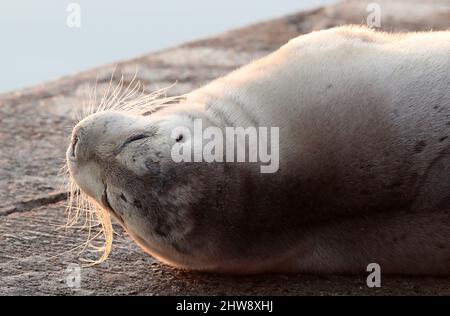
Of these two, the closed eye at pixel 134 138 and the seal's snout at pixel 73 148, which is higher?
the seal's snout at pixel 73 148

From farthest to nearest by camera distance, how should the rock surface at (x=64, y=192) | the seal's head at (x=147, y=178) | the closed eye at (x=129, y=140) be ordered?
the rock surface at (x=64, y=192) < the closed eye at (x=129, y=140) < the seal's head at (x=147, y=178)

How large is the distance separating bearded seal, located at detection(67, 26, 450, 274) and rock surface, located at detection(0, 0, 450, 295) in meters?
0.09

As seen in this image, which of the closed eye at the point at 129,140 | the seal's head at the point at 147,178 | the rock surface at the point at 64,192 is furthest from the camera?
the rock surface at the point at 64,192

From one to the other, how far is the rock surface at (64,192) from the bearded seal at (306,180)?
87mm

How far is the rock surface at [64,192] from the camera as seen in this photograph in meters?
3.69

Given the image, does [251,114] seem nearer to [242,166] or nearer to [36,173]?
[242,166]

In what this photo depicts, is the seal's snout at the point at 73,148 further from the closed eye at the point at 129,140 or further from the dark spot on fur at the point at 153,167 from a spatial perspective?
the dark spot on fur at the point at 153,167

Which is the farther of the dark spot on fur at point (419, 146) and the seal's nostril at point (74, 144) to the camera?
the seal's nostril at point (74, 144)

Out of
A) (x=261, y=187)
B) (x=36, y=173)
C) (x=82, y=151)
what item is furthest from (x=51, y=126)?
(x=261, y=187)

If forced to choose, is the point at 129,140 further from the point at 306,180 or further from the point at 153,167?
the point at 306,180

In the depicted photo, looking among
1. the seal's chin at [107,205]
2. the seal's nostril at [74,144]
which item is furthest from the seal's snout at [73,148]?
the seal's chin at [107,205]

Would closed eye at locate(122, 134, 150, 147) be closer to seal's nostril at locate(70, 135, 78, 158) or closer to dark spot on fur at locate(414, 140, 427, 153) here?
seal's nostril at locate(70, 135, 78, 158)

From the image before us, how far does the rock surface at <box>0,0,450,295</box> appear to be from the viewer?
3.69 m

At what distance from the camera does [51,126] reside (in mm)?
5770
